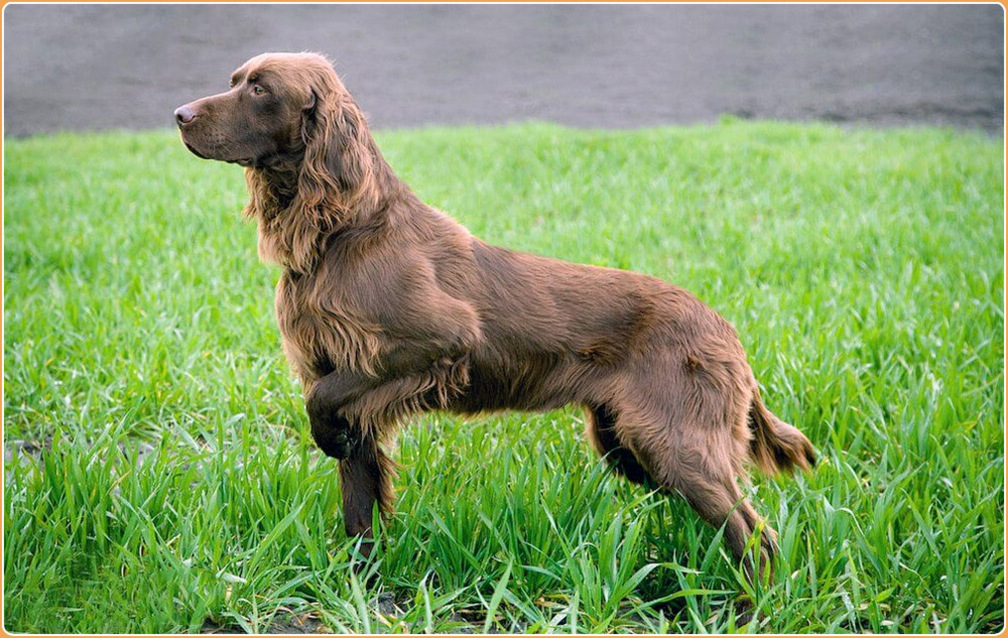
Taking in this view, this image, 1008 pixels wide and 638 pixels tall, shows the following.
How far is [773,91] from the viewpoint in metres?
13.0

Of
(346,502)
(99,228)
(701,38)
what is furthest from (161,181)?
(701,38)

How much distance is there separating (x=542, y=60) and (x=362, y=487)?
41.3 ft

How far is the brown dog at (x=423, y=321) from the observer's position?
258 centimetres

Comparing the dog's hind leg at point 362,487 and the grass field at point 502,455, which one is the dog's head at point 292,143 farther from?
the grass field at point 502,455

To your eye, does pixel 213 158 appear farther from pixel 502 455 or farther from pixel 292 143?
pixel 502 455

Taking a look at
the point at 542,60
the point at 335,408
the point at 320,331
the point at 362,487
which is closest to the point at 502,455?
the point at 362,487

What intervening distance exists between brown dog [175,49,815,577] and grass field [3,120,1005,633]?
219mm

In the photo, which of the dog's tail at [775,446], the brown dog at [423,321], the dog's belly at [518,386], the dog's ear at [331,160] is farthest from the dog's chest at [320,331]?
the dog's tail at [775,446]

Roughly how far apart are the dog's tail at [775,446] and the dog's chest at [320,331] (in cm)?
123

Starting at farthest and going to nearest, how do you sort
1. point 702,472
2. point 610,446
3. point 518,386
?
point 610,446, point 518,386, point 702,472

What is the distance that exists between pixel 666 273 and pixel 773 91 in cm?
857

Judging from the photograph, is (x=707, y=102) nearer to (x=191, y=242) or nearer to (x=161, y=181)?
(x=161, y=181)

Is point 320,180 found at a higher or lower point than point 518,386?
higher

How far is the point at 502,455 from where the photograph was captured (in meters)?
3.21
